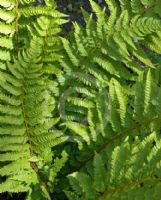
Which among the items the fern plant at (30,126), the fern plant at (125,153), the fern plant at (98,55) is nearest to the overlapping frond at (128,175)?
the fern plant at (125,153)

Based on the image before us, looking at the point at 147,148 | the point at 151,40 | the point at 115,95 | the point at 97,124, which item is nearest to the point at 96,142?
the point at 97,124

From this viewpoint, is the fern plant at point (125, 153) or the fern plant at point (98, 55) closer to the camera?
the fern plant at point (125, 153)

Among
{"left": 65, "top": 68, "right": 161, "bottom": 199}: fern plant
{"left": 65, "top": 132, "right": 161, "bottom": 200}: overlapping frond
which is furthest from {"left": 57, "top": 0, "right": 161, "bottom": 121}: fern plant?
{"left": 65, "top": 132, "right": 161, "bottom": 200}: overlapping frond

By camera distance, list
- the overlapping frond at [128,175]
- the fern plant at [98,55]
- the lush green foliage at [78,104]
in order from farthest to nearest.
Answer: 1. the fern plant at [98,55]
2. the lush green foliage at [78,104]
3. the overlapping frond at [128,175]

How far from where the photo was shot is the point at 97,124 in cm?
224

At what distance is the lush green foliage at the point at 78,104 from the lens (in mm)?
2004

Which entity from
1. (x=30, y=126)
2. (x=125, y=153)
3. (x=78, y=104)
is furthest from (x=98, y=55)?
(x=125, y=153)

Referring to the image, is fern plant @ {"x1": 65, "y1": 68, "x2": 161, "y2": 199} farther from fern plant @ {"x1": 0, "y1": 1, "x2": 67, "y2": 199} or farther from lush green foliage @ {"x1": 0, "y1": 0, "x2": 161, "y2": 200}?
fern plant @ {"x1": 0, "y1": 1, "x2": 67, "y2": 199}

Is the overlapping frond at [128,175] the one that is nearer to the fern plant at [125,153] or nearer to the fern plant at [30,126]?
the fern plant at [125,153]

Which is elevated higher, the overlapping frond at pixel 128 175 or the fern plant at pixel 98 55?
the fern plant at pixel 98 55

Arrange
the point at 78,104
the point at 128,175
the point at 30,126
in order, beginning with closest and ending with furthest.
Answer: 1. the point at 128,175
2. the point at 30,126
3. the point at 78,104

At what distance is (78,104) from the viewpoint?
2285 millimetres

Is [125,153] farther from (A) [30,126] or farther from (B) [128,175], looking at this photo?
(A) [30,126]

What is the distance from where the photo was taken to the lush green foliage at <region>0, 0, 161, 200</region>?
200 cm
